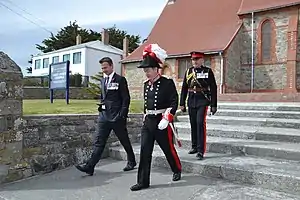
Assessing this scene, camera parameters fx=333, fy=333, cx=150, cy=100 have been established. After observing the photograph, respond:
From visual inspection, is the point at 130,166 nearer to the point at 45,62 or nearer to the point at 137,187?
the point at 137,187

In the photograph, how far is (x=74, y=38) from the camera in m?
50.2

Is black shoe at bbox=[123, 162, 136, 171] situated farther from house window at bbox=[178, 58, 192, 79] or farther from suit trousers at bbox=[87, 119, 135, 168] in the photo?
house window at bbox=[178, 58, 192, 79]

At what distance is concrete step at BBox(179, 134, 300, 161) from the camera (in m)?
5.12

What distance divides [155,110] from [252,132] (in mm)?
2515

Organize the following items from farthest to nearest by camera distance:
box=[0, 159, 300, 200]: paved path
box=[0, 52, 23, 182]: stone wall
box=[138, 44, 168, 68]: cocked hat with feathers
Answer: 1. box=[0, 52, 23, 182]: stone wall
2. box=[138, 44, 168, 68]: cocked hat with feathers
3. box=[0, 159, 300, 200]: paved path

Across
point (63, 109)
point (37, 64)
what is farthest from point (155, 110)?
point (37, 64)

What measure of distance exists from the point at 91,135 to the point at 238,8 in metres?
20.7

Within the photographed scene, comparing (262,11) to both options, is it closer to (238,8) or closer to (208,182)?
(238,8)

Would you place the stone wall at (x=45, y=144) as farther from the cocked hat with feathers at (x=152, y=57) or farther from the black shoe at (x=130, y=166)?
the cocked hat with feathers at (x=152, y=57)

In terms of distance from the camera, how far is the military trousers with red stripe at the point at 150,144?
14.8 feet

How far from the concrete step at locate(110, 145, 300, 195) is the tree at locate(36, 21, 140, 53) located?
45.4m

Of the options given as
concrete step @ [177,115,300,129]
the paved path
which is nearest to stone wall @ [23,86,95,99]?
concrete step @ [177,115,300,129]

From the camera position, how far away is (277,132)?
615 centimetres

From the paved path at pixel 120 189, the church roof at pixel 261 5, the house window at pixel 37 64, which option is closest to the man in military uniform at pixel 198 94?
the paved path at pixel 120 189
